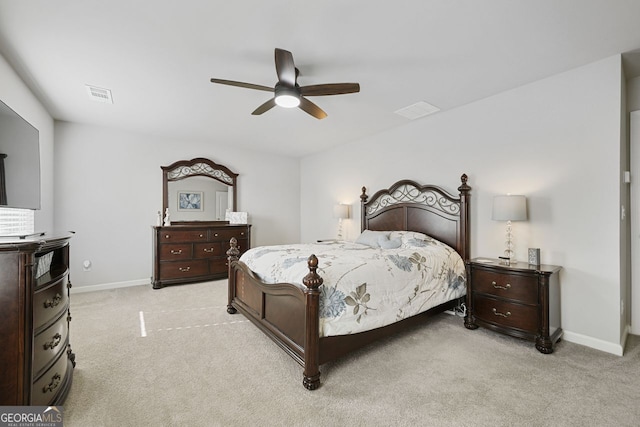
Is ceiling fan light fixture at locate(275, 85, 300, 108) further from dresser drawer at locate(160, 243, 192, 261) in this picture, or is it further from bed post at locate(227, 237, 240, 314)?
dresser drawer at locate(160, 243, 192, 261)

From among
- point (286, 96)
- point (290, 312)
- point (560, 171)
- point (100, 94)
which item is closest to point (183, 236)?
point (100, 94)

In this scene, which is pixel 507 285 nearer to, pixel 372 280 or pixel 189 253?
pixel 372 280

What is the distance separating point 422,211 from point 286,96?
2544 mm

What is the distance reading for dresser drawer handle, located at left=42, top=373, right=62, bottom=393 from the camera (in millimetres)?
1621

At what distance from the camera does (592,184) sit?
268cm

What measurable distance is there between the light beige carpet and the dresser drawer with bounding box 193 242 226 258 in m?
1.98

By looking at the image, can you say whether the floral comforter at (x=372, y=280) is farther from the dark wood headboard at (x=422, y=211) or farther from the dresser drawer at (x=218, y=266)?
the dresser drawer at (x=218, y=266)

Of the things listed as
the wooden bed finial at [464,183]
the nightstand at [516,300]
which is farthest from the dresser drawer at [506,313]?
the wooden bed finial at [464,183]

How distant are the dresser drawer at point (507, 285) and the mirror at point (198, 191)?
4.53 metres

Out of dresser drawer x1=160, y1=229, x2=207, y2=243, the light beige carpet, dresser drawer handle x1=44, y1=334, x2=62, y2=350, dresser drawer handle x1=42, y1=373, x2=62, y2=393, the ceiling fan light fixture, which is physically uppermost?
the ceiling fan light fixture

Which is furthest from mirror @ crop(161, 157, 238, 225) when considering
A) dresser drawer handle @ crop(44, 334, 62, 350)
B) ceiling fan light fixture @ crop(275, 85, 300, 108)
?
dresser drawer handle @ crop(44, 334, 62, 350)

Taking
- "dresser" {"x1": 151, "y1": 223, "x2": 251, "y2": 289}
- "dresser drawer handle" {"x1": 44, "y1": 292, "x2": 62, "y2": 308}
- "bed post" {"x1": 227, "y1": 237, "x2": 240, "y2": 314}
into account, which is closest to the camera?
"dresser drawer handle" {"x1": 44, "y1": 292, "x2": 62, "y2": 308}

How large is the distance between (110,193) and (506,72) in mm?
5711

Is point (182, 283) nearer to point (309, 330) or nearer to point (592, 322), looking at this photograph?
point (309, 330)
